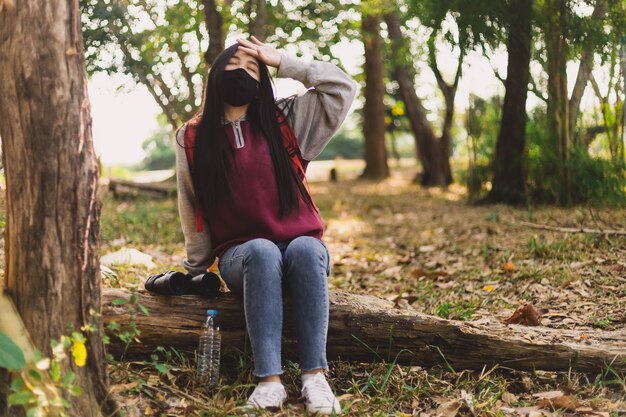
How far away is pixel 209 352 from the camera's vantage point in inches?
114

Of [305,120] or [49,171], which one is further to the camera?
[305,120]

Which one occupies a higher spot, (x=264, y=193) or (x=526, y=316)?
(x=264, y=193)

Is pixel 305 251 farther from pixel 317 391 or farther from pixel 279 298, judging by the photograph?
pixel 317 391

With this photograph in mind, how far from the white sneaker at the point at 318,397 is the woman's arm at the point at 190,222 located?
0.76 meters

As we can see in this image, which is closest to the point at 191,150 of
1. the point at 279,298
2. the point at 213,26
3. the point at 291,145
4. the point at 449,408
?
the point at 291,145

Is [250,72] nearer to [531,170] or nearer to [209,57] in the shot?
[209,57]

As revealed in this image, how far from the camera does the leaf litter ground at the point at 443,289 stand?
2775 millimetres

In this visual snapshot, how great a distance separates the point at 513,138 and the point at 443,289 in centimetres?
400

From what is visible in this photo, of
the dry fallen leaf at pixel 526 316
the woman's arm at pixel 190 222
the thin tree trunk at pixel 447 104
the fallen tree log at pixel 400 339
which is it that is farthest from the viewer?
the thin tree trunk at pixel 447 104

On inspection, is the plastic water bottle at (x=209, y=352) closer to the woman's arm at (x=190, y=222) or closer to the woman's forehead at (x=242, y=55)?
the woman's arm at (x=190, y=222)

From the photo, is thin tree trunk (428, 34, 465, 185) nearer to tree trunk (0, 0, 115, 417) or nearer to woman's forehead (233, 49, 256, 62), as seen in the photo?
woman's forehead (233, 49, 256, 62)

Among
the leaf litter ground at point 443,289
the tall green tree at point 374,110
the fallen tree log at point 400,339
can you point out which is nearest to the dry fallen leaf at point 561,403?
the leaf litter ground at point 443,289

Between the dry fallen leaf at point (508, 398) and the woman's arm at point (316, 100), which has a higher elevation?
the woman's arm at point (316, 100)

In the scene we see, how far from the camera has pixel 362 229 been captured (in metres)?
7.70
